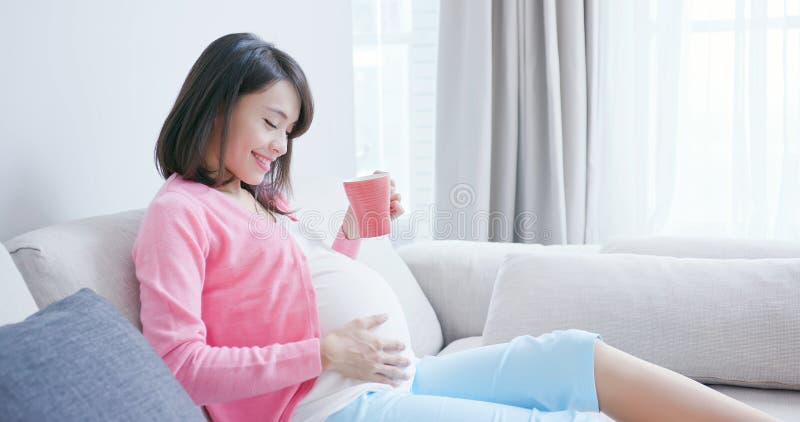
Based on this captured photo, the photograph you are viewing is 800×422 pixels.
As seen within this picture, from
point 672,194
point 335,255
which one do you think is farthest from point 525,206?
point 335,255

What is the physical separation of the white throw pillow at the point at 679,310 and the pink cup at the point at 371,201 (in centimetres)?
45

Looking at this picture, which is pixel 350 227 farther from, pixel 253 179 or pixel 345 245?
pixel 253 179

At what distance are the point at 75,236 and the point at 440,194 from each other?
2.03 m

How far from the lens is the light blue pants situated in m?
1.10

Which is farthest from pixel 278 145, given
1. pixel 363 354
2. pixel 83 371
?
pixel 83 371

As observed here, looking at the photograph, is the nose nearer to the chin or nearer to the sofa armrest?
the chin

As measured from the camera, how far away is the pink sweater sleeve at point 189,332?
103 centimetres

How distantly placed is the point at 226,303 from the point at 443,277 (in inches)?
37.7

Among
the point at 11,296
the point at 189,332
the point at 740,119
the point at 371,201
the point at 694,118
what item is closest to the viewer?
the point at 11,296

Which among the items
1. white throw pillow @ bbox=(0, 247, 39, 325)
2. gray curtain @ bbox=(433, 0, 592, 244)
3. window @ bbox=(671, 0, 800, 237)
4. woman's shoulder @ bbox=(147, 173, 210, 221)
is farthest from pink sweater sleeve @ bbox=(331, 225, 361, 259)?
window @ bbox=(671, 0, 800, 237)

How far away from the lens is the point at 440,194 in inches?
118

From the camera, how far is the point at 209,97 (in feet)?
4.06

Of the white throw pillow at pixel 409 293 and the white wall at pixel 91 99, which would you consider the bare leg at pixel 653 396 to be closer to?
the white throw pillow at pixel 409 293

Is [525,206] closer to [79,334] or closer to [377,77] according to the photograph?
[377,77]
